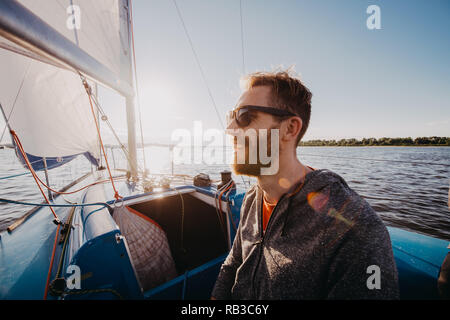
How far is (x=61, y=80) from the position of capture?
317cm

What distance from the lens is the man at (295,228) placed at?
0.81 metres

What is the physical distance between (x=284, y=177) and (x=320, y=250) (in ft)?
1.72

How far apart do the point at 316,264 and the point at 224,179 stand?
1802mm

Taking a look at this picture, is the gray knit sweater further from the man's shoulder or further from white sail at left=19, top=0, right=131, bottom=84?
white sail at left=19, top=0, right=131, bottom=84

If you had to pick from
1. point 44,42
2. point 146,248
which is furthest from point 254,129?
point 146,248

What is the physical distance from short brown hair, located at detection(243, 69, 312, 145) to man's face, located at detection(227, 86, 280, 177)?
0.19 ft

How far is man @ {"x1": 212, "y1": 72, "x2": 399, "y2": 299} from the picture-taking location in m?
0.81

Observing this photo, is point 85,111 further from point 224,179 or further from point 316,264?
point 316,264

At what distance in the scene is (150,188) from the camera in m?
2.63

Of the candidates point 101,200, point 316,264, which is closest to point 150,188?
point 101,200
